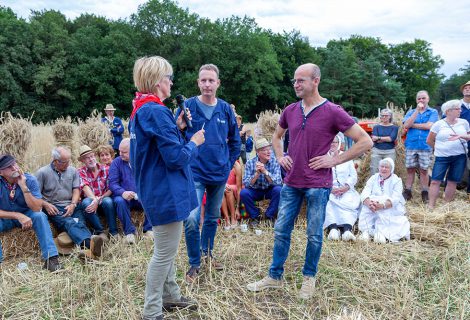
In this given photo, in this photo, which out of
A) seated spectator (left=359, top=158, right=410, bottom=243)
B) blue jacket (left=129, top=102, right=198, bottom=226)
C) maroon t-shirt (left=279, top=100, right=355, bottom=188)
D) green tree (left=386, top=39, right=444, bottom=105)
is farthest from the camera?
green tree (left=386, top=39, right=444, bottom=105)

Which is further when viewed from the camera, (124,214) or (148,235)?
(124,214)

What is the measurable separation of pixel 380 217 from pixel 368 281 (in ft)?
5.37

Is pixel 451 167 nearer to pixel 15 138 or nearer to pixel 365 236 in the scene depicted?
pixel 365 236

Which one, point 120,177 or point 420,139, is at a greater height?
point 420,139

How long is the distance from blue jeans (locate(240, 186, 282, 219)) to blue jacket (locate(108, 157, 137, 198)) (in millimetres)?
1568

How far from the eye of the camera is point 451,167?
233 inches

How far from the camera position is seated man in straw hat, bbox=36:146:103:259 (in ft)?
14.6

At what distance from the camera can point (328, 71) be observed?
42.6 m

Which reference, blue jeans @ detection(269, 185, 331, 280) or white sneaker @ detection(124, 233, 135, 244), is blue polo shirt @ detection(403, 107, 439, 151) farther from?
white sneaker @ detection(124, 233, 135, 244)

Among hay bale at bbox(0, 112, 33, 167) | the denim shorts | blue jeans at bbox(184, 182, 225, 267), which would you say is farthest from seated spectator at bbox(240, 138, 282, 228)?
hay bale at bbox(0, 112, 33, 167)

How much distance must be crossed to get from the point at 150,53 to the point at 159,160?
3423cm

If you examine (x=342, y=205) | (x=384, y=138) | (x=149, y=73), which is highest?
(x=149, y=73)

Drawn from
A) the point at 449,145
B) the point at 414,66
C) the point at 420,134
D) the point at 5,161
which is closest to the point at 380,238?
the point at 449,145

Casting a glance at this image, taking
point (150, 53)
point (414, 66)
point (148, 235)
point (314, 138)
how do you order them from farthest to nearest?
point (414, 66)
point (150, 53)
point (148, 235)
point (314, 138)
